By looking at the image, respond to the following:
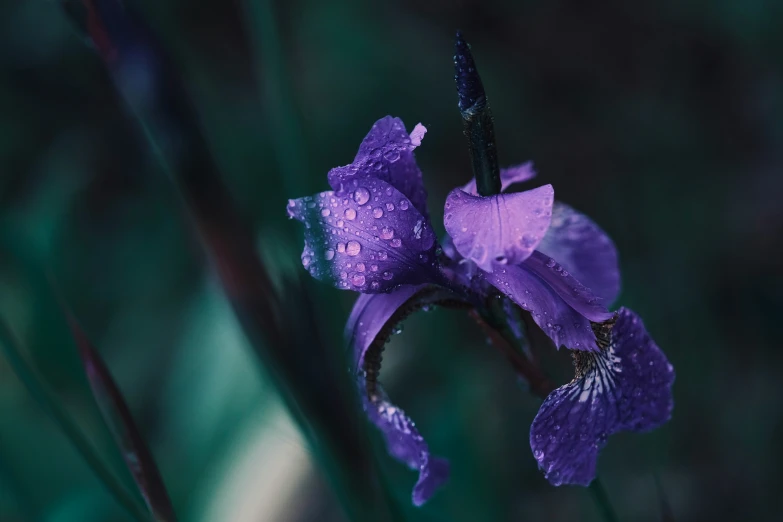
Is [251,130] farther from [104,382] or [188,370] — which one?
[104,382]

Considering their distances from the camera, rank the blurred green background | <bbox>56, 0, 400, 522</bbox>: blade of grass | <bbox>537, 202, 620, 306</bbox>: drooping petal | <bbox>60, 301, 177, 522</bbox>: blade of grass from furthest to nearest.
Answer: the blurred green background → <bbox>537, 202, 620, 306</bbox>: drooping petal → <bbox>60, 301, 177, 522</bbox>: blade of grass → <bbox>56, 0, 400, 522</bbox>: blade of grass

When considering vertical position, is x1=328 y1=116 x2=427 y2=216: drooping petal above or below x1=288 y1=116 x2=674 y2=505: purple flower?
above

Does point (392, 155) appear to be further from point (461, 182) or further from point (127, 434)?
point (461, 182)

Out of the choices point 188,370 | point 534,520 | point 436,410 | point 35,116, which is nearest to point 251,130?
point 35,116

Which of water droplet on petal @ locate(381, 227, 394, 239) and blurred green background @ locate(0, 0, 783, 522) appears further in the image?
blurred green background @ locate(0, 0, 783, 522)

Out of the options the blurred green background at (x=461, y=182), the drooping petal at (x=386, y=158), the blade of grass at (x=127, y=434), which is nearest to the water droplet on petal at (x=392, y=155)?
the drooping petal at (x=386, y=158)

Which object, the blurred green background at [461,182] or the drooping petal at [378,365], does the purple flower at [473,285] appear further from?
the blurred green background at [461,182]

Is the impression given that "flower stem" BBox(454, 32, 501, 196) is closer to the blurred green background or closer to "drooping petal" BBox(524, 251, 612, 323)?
"drooping petal" BBox(524, 251, 612, 323)

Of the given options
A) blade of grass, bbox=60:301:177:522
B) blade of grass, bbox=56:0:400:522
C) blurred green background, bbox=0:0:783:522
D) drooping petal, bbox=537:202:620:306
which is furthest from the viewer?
blurred green background, bbox=0:0:783:522

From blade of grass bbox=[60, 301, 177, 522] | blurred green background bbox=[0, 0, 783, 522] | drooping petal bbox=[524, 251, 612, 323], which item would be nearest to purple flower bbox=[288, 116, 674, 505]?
drooping petal bbox=[524, 251, 612, 323]
